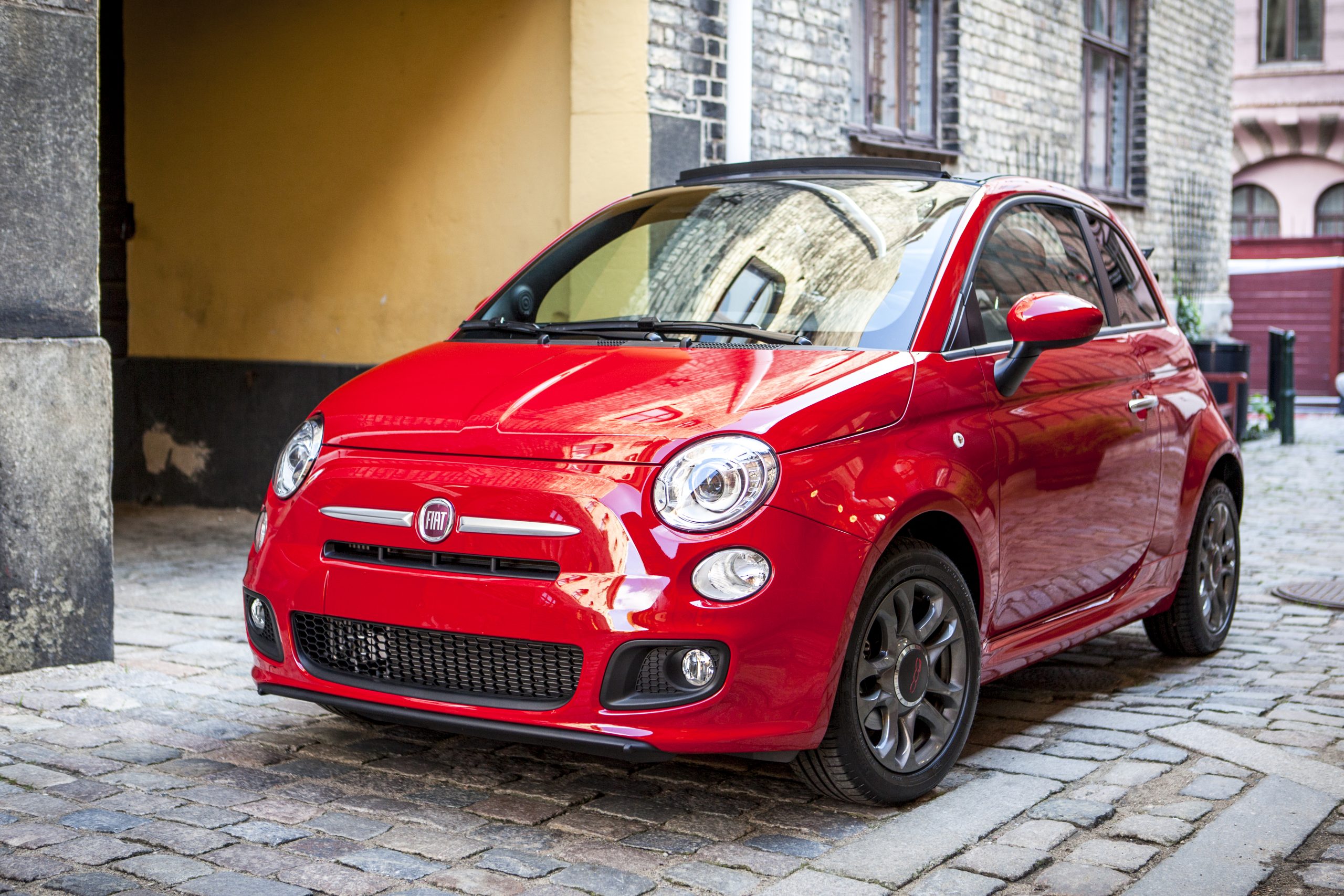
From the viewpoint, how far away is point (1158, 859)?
354 cm

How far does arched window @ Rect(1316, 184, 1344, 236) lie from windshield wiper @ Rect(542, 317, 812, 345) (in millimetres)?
35667

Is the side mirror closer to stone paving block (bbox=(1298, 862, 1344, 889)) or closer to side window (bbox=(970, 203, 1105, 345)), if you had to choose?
side window (bbox=(970, 203, 1105, 345))

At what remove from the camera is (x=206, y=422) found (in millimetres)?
Result: 9750

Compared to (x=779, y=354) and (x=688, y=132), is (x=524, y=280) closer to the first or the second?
(x=779, y=354)

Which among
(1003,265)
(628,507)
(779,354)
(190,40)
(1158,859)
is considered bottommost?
(1158,859)

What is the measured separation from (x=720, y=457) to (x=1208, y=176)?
616 inches

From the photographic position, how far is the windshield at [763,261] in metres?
4.24

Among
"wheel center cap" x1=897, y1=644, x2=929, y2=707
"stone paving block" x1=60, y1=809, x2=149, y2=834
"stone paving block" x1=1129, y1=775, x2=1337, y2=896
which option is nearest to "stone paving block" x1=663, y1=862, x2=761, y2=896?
"wheel center cap" x1=897, y1=644, x2=929, y2=707

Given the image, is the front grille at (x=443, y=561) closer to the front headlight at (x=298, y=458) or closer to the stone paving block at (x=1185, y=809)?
the front headlight at (x=298, y=458)

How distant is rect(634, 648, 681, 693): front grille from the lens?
136 inches

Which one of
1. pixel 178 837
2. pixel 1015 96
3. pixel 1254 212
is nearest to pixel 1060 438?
pixel 178 837

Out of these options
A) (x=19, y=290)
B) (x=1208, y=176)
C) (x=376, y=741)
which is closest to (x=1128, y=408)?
(x=376, y=741)

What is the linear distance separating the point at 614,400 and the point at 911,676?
3.41 feet

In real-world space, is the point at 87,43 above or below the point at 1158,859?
above
